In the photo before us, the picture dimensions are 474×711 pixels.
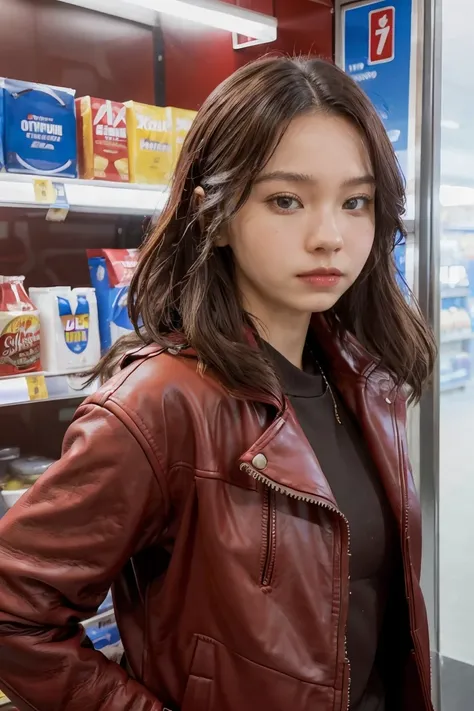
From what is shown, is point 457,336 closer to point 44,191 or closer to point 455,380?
point 455,380

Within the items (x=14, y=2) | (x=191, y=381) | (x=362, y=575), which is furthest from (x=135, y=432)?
(x=14, y=2)

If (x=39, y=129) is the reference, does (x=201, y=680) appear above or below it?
below

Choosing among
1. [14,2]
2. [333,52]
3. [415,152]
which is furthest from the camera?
[333,52]

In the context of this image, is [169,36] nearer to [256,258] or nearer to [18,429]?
[18,429]

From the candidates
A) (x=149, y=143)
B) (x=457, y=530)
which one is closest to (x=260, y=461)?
(x=149, y=143)

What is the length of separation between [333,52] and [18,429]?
163 cm

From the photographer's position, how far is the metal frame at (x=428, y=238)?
2307mm

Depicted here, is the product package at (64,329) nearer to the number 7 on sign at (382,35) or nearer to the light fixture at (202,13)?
the light fixture at (202,13)

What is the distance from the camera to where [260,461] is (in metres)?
0.93

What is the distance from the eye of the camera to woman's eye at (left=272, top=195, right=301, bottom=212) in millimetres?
1004

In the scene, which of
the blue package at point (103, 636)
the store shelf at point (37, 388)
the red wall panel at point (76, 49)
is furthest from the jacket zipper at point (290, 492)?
the red wall panel at point (76, 49)

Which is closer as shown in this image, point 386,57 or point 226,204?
point 226,204

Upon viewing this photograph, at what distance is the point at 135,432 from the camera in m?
0.91

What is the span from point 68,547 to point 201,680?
0.84 ft
